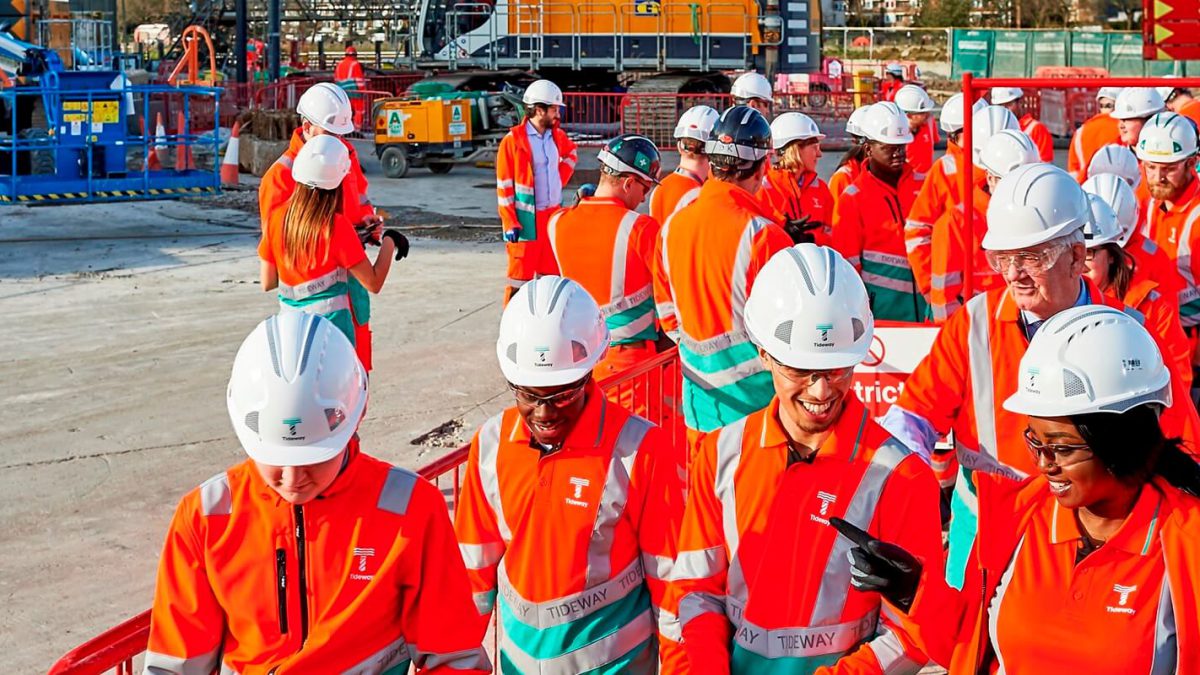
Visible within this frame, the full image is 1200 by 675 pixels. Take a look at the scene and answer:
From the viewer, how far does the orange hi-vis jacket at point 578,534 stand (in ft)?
13.1

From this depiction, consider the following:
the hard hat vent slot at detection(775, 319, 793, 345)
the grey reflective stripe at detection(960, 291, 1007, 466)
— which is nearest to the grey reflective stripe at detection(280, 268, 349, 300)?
the grey reflective stripe at detection(960, 291, 1007, 466)

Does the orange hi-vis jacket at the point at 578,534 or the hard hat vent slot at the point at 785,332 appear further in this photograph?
the orange hi-vis jacket at the point at 578,534

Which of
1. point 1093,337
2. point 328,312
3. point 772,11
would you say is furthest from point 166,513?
point 772,11

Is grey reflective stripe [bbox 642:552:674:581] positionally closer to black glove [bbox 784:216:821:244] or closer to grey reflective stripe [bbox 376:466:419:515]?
grey reflective stripe [bbox 376:466:419:515]

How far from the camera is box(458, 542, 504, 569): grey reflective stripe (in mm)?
4074

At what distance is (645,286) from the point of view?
7551 millimetres

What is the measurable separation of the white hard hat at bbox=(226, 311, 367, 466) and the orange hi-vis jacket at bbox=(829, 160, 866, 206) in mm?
6390

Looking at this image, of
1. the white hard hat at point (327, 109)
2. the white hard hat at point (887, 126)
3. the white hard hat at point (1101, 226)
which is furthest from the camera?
the white hard hat at point (327, 109)

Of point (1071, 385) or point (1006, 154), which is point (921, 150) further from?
point (1071, 385)

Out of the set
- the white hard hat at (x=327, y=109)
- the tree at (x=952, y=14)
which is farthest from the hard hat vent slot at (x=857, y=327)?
the tree at (x=952, y=14)

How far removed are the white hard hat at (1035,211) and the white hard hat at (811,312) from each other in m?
1.07

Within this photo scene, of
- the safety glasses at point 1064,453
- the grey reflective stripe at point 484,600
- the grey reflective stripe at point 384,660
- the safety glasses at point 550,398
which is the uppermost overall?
the safety glasses at point 550,398

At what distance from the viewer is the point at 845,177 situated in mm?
9352

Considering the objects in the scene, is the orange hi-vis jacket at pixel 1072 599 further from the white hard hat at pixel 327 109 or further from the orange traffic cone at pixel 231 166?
the orange traffic cone at pixel 231 166
